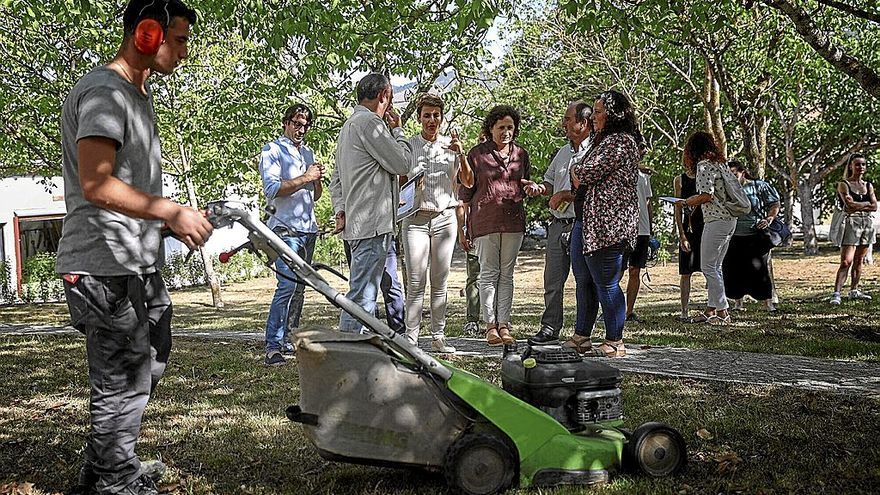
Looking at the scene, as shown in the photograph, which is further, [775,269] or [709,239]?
[775,269]

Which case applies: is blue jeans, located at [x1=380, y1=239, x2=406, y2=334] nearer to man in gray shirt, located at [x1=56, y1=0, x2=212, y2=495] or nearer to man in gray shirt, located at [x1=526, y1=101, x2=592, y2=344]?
man in gray shirt, located at [x1=526, y1=101, x2=592, y2=344]

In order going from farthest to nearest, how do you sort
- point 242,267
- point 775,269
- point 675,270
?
point 242,267, point 675,270, point 775,269

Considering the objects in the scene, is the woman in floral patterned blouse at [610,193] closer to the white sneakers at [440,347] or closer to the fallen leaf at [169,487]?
the white sneakers at [440,347]

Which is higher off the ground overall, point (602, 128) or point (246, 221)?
point (602, 128)

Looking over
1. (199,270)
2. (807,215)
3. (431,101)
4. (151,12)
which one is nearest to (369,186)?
(431,101)

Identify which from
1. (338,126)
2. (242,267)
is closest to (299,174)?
(338,126)

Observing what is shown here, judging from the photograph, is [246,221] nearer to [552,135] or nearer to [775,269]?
[775,269]

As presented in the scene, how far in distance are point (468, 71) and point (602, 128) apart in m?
6.47

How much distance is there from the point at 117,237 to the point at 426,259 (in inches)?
162

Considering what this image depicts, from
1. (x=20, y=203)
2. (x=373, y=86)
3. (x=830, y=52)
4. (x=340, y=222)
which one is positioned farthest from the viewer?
(x=20, y=203)

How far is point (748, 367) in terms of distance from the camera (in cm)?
685

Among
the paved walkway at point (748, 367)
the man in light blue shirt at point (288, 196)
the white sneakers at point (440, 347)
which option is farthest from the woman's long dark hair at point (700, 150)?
the man in light blue shirt at point (288, 196)

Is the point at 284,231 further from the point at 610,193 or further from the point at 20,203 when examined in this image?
the point at 20,203

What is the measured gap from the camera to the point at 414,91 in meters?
13.4
